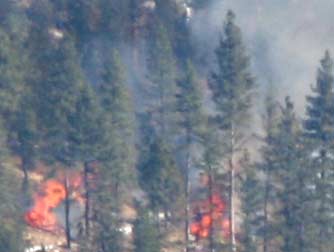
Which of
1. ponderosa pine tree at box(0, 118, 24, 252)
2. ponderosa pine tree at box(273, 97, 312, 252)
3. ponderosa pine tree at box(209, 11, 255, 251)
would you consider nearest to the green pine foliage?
ponderosa pine tree at box(209, 11, 255, 251)

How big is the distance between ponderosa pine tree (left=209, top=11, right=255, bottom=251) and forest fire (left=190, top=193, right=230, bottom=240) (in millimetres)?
754

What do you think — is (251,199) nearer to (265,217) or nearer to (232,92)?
(265,217)

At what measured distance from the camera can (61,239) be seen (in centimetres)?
7869

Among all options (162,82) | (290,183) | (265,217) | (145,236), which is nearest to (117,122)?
(162,82)

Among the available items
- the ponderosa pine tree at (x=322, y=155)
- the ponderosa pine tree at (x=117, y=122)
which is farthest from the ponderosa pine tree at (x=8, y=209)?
the ponderosa pine tree at (x=322, y=155)

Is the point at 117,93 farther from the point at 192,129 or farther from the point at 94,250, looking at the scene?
the point at 94,250

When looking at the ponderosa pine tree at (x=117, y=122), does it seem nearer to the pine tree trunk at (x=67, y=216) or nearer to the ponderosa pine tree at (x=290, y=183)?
the pine tree trunk at (x=67, y=216)

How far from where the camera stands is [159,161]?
74750 mm

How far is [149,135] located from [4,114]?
34.4 ft

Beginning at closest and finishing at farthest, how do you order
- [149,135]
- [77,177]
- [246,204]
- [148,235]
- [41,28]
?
[148,235] → [246,204] → [77,177] → [149,135] → [41,28]

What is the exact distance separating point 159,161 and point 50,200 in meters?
10.2

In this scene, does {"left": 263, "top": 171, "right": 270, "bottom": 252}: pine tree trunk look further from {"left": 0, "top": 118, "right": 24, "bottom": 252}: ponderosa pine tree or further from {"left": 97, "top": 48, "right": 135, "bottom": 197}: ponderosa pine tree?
{"left": 0, "top": 118, "right": 24, "bottom": 252}: ponderosa pine tree

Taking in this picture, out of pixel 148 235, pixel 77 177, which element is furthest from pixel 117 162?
pixel 148 235

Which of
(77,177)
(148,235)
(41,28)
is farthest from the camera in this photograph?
(41,28)
